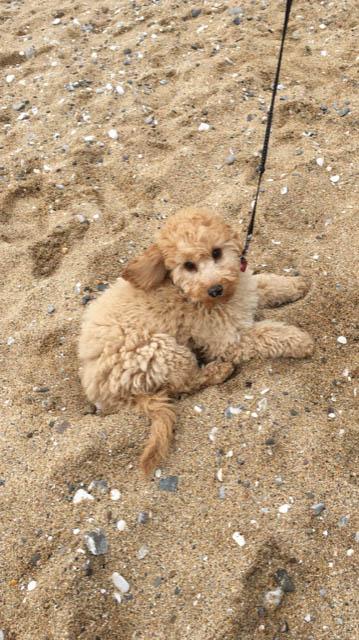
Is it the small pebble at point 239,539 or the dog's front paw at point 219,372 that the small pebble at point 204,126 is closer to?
the dog's front paw at point 219,372

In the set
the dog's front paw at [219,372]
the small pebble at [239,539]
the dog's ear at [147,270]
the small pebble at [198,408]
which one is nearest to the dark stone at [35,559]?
the small pebble at [239,539]

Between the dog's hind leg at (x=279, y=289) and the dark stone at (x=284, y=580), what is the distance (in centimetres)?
176

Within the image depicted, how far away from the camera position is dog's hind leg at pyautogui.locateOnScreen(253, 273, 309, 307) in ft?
12.7

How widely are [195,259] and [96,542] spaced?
59.3 inches

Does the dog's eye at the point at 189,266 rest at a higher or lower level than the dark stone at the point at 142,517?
higher

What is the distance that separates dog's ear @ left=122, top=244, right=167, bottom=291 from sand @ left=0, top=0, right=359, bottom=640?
2.36 ft

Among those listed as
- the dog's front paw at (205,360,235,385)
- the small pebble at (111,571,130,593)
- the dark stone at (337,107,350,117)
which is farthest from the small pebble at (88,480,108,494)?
the dark stone at (337,107,350,117)

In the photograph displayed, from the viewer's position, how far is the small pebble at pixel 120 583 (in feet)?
8.92

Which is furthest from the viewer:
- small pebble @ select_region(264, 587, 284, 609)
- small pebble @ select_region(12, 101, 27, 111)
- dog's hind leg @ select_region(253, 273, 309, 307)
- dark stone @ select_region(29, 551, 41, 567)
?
small pebble @ select_region(12, 101, 27, 111)

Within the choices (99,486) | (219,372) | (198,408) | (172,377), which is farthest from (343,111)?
(99,486)

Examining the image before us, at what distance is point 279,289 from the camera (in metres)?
3.87

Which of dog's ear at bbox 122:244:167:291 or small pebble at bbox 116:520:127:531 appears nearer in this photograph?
small pebble at bbox 116:520:127:531

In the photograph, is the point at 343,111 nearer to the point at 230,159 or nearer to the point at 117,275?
the point at 230,159

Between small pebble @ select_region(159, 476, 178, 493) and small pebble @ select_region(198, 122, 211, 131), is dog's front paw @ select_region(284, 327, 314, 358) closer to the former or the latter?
small pebble @ select_region(159, 476, 178, 493)
